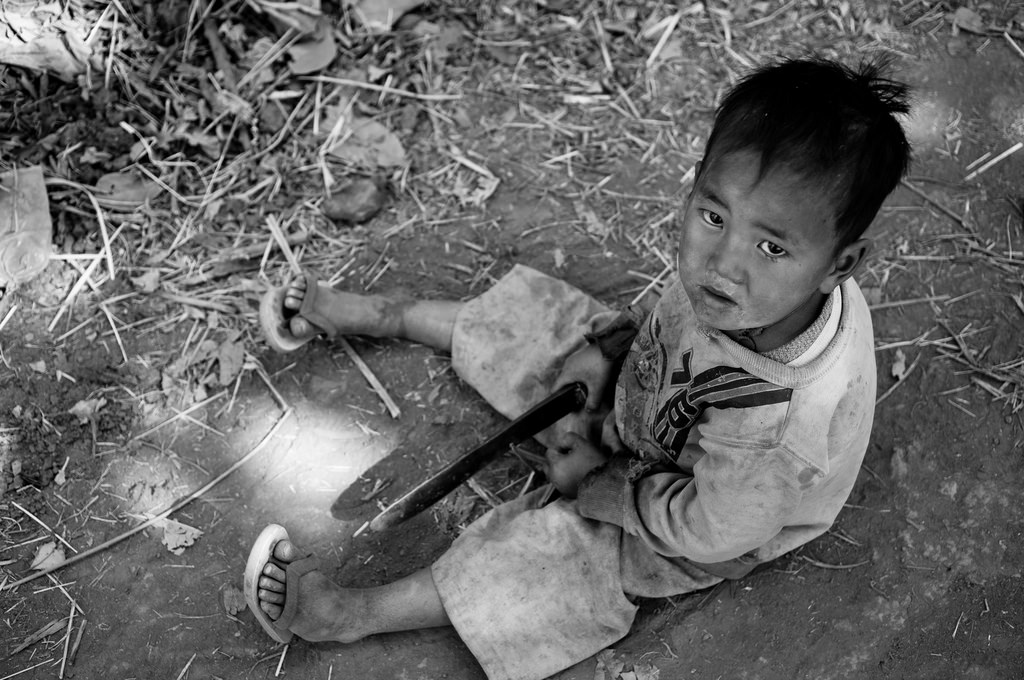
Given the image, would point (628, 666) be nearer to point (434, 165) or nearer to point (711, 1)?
point (434, 165)

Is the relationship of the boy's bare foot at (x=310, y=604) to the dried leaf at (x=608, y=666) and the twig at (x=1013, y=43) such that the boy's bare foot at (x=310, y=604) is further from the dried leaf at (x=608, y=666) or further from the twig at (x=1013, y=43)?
the twig at (x=1013, y=43)

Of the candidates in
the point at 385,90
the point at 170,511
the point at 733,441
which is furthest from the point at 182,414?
the point at 733,441

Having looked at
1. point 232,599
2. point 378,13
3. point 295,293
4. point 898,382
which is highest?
point 378,13

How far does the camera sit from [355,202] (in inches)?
124

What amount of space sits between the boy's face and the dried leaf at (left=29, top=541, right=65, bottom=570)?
6.31 feet

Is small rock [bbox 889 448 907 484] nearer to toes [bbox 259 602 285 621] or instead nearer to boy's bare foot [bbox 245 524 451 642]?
boy's bare foot [bbox 245 524 451 642]

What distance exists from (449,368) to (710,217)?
130cm

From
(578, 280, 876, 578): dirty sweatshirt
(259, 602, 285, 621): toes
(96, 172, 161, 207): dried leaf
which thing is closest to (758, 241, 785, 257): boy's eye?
(578, 280, 876, 578): dirty sweatshirt

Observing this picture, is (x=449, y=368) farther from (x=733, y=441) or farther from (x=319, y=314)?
(x=733, y=441)

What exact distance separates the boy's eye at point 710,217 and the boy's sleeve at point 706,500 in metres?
0.48

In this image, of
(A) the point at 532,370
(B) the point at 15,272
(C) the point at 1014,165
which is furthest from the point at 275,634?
(C) the point at 1014,165

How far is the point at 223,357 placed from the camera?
9.27ft

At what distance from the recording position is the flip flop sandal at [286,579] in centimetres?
221

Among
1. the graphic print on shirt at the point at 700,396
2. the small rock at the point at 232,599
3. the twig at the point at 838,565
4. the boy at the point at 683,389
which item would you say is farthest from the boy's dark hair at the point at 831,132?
the small rock at the point at 232,599
